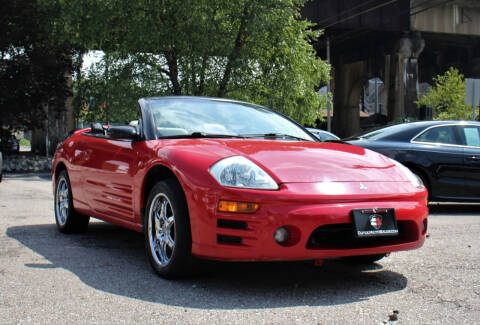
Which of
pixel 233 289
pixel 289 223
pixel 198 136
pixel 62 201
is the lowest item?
pixel 233 289

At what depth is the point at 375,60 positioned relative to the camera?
134 ft

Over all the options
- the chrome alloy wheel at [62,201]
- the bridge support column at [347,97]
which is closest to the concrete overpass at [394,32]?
the bridge support column at [347,97]

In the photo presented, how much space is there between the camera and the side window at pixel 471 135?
29.7 feet

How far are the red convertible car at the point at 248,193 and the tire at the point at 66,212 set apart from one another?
4.06 ft

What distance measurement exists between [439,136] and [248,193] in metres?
6.10

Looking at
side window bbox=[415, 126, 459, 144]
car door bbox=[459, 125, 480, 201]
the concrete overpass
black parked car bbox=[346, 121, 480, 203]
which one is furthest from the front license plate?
the concrete overpass

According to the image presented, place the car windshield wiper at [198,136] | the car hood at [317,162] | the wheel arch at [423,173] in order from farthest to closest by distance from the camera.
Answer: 1. the wheel arch at [423,173]
2. the car windshield wiper at [198,136]
3. the car hood at [317,162]

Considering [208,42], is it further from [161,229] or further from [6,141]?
[161,229]

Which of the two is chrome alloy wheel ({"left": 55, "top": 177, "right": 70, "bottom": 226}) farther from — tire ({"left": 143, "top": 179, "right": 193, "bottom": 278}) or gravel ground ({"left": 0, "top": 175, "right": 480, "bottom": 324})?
tire ({"left": 143, "top": 179, "right": 193, "bottom": 278})

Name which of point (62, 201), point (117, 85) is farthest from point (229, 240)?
point (117, 85)

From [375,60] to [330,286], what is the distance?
38.6 m

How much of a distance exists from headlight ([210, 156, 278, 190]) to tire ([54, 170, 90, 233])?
9.20 ft

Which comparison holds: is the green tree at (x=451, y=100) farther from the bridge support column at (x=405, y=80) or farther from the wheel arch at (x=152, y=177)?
the wheel arch at (x=152, y=177)

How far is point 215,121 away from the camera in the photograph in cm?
493
